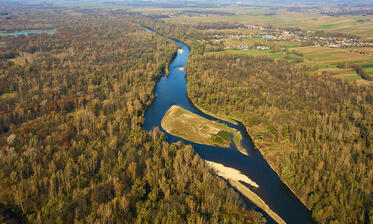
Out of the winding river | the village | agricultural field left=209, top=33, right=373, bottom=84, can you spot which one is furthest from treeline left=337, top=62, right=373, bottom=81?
the winding river

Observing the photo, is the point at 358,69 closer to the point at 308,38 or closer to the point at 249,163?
the point at 249,163

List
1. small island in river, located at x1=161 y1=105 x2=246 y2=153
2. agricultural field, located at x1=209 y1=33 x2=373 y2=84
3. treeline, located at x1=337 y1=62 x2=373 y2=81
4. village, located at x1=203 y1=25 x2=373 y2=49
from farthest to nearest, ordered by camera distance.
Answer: village, located at x1=203 y1=25 x2=373 y2=49, agricultural field, located at x1=209 y1=33 x2=373 y2=84, treeline, located at x1=337 y1=62 x2=373 y2=81, small island in river, located at x1=161 y1=105 x2=246 y2=153

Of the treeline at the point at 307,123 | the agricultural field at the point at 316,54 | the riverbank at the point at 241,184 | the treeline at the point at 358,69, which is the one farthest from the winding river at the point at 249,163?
the agricultural field at the point at 316,54

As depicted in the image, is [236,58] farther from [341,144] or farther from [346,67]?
[341,144]

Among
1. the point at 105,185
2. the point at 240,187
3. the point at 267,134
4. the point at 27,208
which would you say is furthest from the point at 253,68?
the point at 27,208

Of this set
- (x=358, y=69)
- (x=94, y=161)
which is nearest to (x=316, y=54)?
(x=358, y=69)

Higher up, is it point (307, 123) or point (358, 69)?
point (358, 69)

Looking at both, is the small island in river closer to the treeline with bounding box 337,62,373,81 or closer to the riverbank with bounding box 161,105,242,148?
the riverbank with bounding box 161,105,242,148
